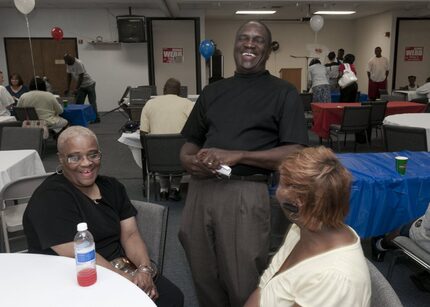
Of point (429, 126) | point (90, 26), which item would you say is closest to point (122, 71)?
point (90, 26)

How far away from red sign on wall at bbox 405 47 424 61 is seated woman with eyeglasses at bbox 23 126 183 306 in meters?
12.0

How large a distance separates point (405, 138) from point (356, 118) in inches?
90.2

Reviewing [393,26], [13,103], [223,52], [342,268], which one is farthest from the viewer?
[223,52]

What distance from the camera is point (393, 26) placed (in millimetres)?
11055

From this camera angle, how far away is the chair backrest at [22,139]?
3736 mm

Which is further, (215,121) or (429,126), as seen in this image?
(429,126)

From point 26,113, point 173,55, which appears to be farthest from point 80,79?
point 26,113

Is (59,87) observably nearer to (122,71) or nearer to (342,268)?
(122,71)

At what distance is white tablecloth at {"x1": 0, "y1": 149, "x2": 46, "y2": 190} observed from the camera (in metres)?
2.80

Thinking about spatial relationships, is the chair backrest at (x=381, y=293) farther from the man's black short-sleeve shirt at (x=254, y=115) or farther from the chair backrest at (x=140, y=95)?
the chair backrest at (x=140, y=95)

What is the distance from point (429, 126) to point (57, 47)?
9.38 meters

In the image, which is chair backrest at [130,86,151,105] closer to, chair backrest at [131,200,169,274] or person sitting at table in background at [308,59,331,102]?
person sitting at table in background at [308,59,331,102]

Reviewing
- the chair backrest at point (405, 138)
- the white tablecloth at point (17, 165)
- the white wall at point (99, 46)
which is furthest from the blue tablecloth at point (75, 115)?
the chair backrest at point (405, 138)

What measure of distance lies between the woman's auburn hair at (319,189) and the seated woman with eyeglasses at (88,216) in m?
0.82
